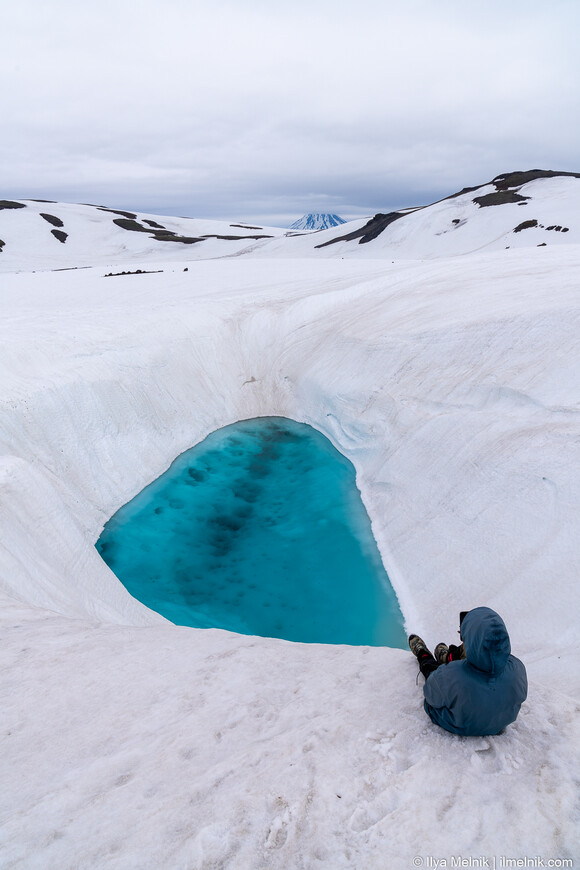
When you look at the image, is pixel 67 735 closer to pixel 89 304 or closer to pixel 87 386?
pixel 87 386

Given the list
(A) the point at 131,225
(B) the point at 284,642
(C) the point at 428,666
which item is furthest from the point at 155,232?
(C) the point at 428,666

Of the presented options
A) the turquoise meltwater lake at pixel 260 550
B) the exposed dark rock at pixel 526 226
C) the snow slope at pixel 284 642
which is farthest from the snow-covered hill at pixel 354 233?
the turquoise meltwater lake at pixel 260 550

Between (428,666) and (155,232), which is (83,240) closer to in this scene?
(155,232)

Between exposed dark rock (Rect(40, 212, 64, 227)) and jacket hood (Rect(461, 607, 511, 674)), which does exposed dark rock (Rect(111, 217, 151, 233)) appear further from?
jacket hood (Rect(461, 607, 511, 674))

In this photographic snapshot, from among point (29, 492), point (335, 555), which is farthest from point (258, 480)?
point (29, 492)

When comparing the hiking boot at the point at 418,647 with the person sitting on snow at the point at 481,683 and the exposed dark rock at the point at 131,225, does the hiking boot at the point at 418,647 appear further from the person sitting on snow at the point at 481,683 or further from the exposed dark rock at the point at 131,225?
the exposed dark rock at the point at 131,225

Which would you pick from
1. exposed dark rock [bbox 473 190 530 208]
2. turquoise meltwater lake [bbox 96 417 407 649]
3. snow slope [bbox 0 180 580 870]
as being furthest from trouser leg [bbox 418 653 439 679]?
exposed dark rock [bbox 473 190 530 208]
